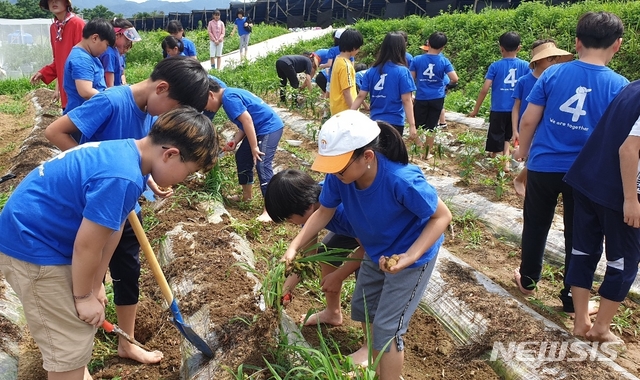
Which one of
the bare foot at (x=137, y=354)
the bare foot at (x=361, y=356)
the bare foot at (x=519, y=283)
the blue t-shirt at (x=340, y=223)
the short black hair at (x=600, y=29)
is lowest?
the bare foot at (x=137, y=354)

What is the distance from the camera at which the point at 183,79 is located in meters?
2.33

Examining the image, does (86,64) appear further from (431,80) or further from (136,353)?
(431,80)

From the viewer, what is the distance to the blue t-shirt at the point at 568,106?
2803 millimetres

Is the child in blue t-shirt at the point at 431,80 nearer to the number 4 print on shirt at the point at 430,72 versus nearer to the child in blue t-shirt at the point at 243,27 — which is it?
the number 4 print on shirt at the point at 430,72

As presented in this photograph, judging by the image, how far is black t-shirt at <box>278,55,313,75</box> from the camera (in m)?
9.80

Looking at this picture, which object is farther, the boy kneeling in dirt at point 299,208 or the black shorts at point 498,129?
the black shorts at point 498,129

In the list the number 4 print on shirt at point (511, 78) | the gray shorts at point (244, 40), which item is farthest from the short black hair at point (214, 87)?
the gray shorts at point (244, 40)

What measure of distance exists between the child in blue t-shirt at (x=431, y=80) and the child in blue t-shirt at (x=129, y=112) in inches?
167

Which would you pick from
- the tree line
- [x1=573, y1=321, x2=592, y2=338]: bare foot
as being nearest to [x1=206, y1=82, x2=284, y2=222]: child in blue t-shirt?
[x1=573, y1=321, x2=592, y2=338]: bare foot

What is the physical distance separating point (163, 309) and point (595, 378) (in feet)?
7.57

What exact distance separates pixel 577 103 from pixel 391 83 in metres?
2.19

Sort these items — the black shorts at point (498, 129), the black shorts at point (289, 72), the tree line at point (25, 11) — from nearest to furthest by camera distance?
the black shorts at point (498, 129) < the black shorts at point (289, 72) < the tree line at point (25, 11)

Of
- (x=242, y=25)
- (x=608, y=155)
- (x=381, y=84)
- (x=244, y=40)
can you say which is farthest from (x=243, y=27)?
(x=608, y=155)

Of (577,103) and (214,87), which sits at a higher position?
(577,103)
